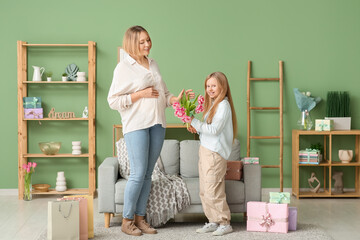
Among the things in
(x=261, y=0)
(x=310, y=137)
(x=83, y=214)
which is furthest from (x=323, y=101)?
(x=83, y=214)

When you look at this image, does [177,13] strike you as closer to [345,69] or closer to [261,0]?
[261,0]

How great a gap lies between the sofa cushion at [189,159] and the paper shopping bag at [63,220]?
1176 mm

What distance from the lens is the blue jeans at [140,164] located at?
3.59 m

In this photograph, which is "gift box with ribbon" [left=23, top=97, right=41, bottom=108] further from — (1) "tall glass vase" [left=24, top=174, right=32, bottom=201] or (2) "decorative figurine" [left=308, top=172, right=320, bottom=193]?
(2) "decorative figurine" [left=308, top=172, right=320, bottom=193]

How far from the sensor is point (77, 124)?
18.0 feet

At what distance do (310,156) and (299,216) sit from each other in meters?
0.99

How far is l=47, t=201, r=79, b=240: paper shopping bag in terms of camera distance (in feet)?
11.2

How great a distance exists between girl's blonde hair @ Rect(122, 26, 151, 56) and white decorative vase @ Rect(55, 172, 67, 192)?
7.25 feet

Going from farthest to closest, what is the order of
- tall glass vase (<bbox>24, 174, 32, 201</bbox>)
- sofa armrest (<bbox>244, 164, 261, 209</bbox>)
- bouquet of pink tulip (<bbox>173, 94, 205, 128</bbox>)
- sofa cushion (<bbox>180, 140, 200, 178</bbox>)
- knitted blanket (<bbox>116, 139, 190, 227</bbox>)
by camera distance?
tall glass vase (<bbox>24, 174, 32, 201</bbox>), sofa cushion (<bbox>180, 140, 200, 178</bbox>), sofa armrest (<bbox>244, 164, 261, 209</bbox>), knitted blanket (<bbox>116, 139, 190, 227</bbox>), bouquet of pink tulip (<bbox>173, 94, 205, 128</bbox>)

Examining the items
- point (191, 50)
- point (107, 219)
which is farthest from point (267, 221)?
point (191, 50)

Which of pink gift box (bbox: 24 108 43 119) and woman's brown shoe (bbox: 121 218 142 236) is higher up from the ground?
pink gift box (bbox: 24 108 43 119)

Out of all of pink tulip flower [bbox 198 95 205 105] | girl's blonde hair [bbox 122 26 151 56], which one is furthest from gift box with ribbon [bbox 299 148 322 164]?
girl's blonde hair [bbox 122 26 151 56]

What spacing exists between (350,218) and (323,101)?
158 cm

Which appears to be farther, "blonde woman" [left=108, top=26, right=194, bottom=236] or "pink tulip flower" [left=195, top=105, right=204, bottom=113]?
"pink tulip flower" [left=195, top=105, right=204, bottom=113]
